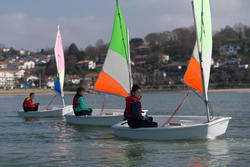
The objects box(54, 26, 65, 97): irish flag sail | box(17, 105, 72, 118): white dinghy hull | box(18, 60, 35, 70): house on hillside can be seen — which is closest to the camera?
box(17, 105, 72, 118): white dinghy hull

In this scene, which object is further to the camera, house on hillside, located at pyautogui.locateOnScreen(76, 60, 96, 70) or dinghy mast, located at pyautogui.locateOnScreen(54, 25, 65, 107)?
house on hillside, located at pyautogui.locateOnScreen(76, 60, 96, 70)

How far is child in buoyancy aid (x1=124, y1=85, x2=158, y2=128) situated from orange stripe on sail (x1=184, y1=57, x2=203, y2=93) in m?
1.35

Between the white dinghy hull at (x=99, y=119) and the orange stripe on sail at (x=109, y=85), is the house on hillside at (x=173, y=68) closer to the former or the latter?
the orange stripe on sail at (x=109, y=85)

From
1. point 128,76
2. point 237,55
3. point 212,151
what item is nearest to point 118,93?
point 128,76

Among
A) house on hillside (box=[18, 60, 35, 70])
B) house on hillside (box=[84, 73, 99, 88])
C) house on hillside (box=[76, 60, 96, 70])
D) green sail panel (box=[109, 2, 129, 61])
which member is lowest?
green sail panel (box=[109, 2, 129, 61])

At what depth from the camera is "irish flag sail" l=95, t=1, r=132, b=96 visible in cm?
1520

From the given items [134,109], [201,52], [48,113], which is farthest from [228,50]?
[134,109]

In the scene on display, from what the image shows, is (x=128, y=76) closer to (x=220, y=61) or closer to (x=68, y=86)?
(x=68, y=86)

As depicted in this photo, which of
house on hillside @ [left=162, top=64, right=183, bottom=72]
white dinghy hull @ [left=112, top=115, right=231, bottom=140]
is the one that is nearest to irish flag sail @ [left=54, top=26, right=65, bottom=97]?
white dinghy hull @ [left=112, top=115, right=231, bottom=140]

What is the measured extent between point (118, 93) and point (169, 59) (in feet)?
424

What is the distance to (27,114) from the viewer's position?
19656mm

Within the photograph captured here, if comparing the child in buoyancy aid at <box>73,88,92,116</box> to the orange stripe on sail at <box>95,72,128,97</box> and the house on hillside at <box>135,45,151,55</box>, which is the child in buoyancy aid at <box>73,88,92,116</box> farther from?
the house on hillside at <box>135,45,151,55</box>

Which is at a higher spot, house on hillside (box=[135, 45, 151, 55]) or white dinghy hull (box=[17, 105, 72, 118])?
house on hillside (box=[135, 45, 151, 55])

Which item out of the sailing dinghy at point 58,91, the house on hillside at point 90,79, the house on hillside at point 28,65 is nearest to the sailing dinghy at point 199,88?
the sailing dinghy at point 58,91
